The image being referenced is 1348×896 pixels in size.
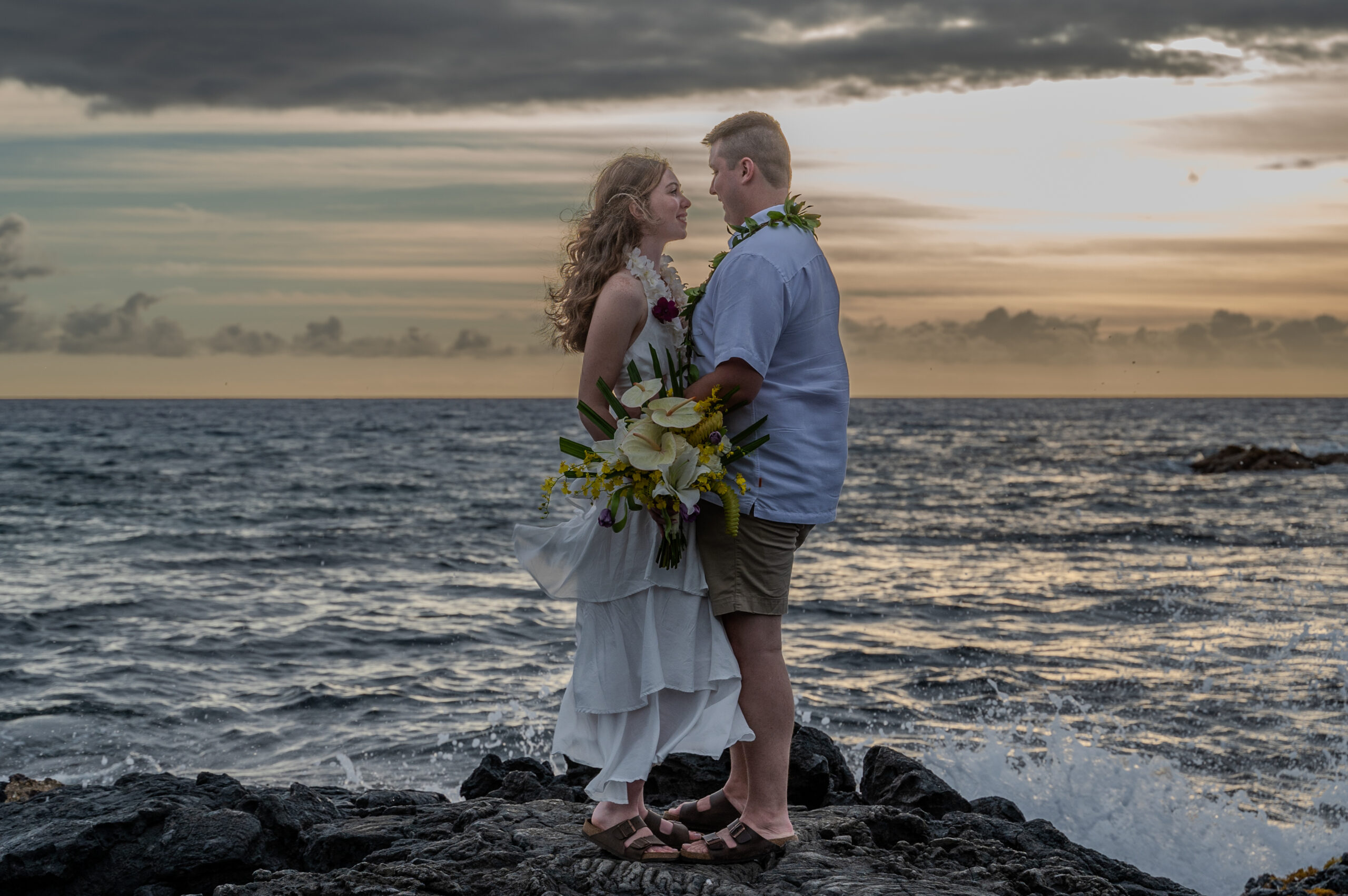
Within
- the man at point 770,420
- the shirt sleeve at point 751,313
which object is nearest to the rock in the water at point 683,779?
the man at point 770,420

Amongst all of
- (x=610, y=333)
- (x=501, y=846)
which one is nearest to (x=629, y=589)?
(x=610, y=333)

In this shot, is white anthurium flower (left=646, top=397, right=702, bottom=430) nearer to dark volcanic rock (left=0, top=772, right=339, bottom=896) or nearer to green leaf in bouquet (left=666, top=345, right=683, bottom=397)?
green leaf in bouquet (left=666, top=345, right=683, bottom=397)

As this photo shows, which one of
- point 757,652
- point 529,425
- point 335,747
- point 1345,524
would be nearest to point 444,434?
point 529,425

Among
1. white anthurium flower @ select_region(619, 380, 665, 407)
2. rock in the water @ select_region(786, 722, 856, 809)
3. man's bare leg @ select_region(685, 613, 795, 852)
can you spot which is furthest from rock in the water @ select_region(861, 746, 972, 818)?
white anthurium flower @ select_region(619, 380, 665, 407)

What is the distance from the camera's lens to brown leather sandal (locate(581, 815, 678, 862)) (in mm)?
3852

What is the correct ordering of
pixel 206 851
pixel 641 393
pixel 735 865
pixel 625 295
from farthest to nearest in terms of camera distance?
pixel 206 851, pixel 735 865, pixel 625 295, pixel 641 393

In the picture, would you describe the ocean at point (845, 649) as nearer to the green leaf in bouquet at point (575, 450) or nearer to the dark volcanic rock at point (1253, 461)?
the green leaf in bouquet at point (575, 450)

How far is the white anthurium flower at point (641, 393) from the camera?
11.6 ft

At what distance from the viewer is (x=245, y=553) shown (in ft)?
58.5

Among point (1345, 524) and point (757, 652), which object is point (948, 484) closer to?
point (1345, 524)

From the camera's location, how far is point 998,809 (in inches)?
219

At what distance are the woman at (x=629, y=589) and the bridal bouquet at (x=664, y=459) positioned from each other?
0.12 m

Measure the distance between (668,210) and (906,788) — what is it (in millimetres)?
3128

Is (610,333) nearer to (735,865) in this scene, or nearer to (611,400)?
(611,400)
